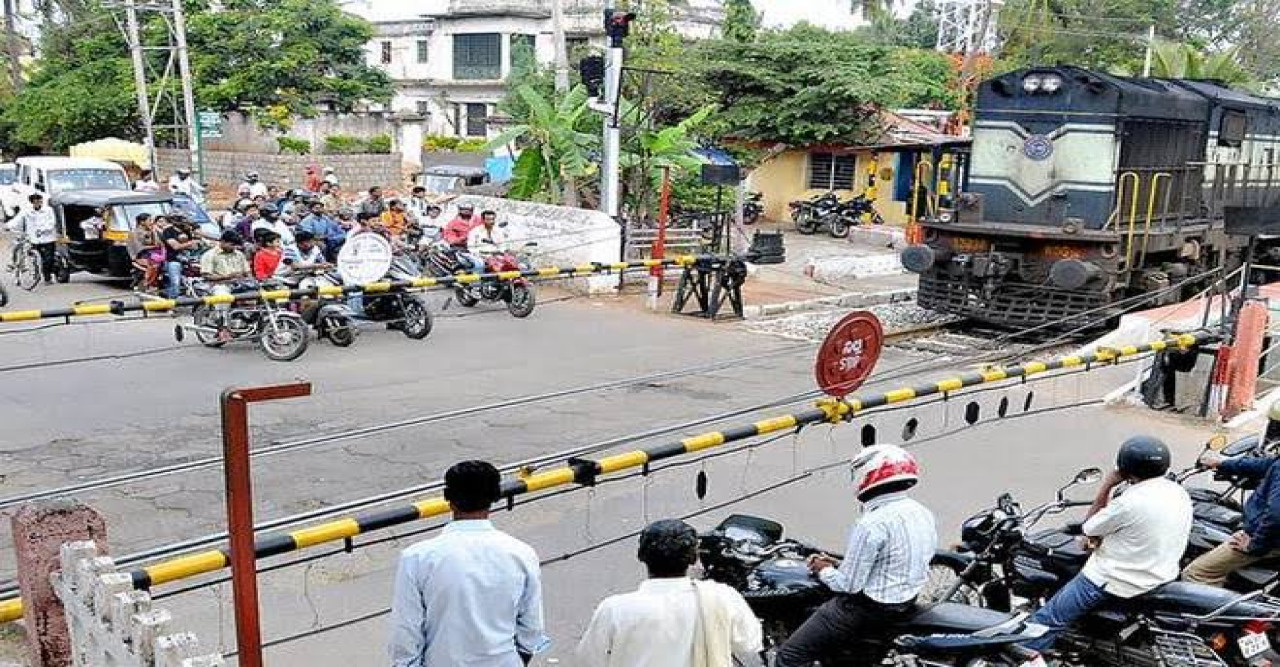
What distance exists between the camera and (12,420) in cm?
980

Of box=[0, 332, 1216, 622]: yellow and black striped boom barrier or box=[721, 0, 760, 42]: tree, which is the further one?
box=[721, 0, 760, 42]: tree

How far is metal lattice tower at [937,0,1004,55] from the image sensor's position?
40500mm

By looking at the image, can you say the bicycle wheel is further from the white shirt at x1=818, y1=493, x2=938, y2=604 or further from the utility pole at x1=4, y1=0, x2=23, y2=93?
the utility pole at x1=4, y1=0, x2=23, y2=93

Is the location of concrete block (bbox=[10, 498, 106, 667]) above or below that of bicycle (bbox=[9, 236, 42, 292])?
above

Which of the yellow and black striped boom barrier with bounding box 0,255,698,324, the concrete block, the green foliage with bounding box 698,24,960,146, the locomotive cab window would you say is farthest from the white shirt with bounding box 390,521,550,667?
the green foliage with bounding box 698,24,960,146

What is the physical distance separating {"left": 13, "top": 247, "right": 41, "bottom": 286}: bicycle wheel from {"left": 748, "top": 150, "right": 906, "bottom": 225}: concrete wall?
1804cm

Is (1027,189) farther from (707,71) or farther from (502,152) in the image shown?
(502,152)

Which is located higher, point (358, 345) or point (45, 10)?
point (45, 10)

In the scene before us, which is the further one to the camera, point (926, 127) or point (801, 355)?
point (926, 127)

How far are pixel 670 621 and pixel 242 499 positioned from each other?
142 cm

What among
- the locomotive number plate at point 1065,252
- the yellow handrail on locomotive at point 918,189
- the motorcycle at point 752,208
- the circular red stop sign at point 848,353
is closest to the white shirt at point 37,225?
the yellow handrail on locomotive at point 918,189

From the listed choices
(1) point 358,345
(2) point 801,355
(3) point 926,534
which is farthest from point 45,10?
(3) point 926,534

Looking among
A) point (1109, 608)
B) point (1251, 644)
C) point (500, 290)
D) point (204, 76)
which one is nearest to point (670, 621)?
point (1109, 608)

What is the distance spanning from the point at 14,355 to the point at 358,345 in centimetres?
367
